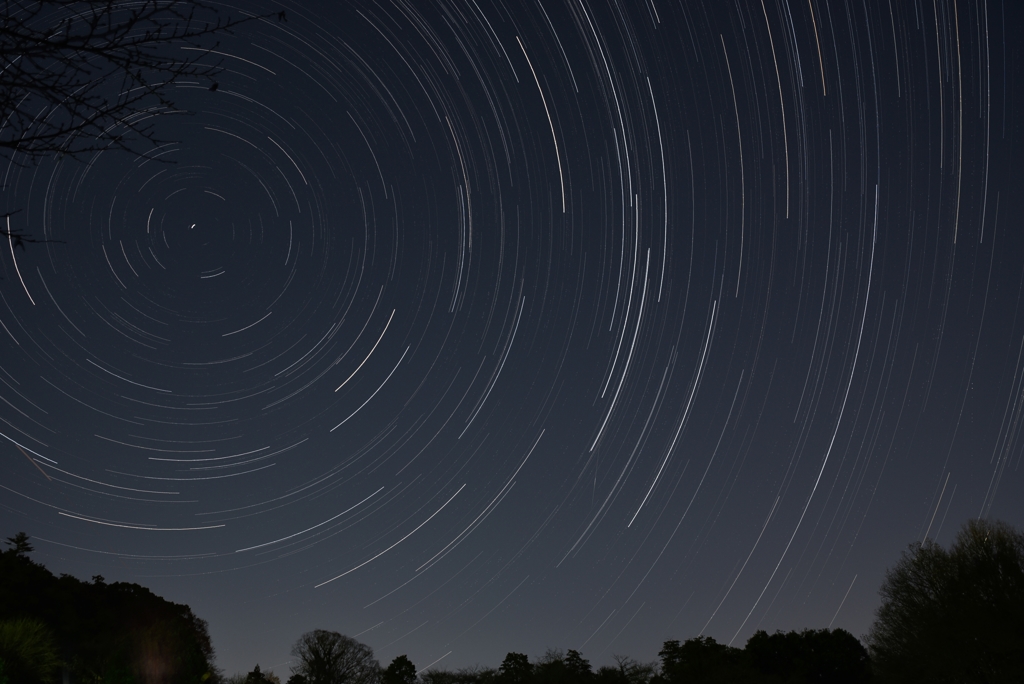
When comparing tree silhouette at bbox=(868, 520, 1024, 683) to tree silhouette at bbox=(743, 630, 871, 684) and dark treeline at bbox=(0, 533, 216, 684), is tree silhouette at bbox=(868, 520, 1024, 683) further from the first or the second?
dark treeline at bbox=(0, 533, 216, 684)

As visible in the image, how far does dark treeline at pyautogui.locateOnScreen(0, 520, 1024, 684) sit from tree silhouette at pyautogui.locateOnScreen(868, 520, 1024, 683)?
32mm

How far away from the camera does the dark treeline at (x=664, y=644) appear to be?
1841cm

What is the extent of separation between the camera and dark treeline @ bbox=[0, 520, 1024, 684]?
18406 millimetres

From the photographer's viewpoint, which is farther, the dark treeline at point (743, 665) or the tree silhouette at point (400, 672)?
the tree silhouette at point (400, 672)

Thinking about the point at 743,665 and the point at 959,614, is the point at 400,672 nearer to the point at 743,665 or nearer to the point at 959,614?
the point at 743,665

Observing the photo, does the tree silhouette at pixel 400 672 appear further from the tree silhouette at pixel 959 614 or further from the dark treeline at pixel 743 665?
the tree silhouette at pixel 959 614

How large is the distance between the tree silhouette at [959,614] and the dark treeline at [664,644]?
32 millimetres

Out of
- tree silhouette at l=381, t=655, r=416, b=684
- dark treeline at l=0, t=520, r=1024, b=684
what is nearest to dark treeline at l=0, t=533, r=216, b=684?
dark treeline at l=0, t=520, r=1024, b=684

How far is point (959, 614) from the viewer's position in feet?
61.8

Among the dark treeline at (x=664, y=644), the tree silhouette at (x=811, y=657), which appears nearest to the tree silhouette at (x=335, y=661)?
the dark treeline at (x=664, y=644)

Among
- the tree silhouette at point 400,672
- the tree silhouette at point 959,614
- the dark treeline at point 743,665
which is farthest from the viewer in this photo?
the tree silhouette at point 400,672

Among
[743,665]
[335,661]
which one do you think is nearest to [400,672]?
[335,661]

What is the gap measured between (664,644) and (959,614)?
20246mm

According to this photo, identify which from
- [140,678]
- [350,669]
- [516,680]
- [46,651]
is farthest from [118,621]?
[516,680]
